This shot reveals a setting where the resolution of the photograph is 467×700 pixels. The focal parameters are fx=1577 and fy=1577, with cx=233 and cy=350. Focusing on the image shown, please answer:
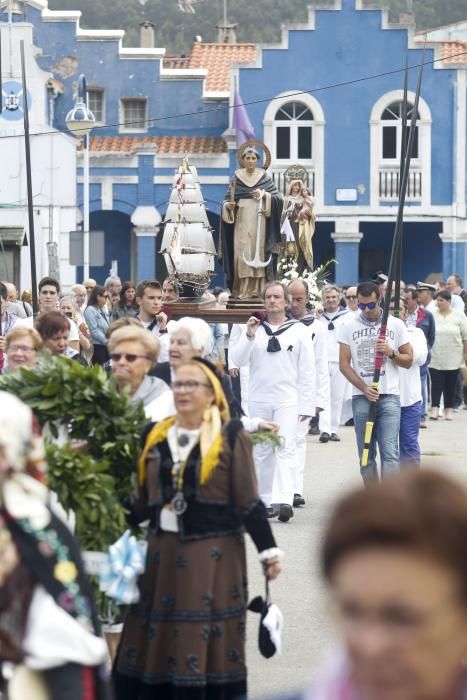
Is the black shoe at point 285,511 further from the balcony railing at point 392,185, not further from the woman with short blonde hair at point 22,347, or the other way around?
the balcony railing at point 392,185

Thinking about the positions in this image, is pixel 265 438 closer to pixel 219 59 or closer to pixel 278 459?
pixel 278 459

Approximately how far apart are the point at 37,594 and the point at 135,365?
127 inches

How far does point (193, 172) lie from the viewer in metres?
17.4

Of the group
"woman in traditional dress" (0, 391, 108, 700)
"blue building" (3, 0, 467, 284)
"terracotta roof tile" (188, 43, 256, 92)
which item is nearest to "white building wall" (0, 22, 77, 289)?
"blue building" (3, 0, 467, 284)

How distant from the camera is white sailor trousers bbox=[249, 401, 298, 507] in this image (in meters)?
11.7

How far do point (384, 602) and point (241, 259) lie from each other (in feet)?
47.2

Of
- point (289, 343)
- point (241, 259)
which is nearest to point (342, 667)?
point (289, 343)

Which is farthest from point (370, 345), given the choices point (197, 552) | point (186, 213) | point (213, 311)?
point (197, 552)

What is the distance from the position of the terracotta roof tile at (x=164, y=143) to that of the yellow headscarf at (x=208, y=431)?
36.1 m

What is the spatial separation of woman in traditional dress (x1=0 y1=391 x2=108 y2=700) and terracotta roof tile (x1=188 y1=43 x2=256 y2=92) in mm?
40980

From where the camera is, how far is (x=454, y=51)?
4250cm

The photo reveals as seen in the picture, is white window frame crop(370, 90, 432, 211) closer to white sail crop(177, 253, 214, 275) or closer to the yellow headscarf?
white sail crop(177, 253, 214, 275)

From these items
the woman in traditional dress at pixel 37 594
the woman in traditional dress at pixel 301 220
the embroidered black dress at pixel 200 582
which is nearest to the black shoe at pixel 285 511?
the embroidered black dress at pixel 200 582

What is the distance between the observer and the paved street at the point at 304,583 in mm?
7383
